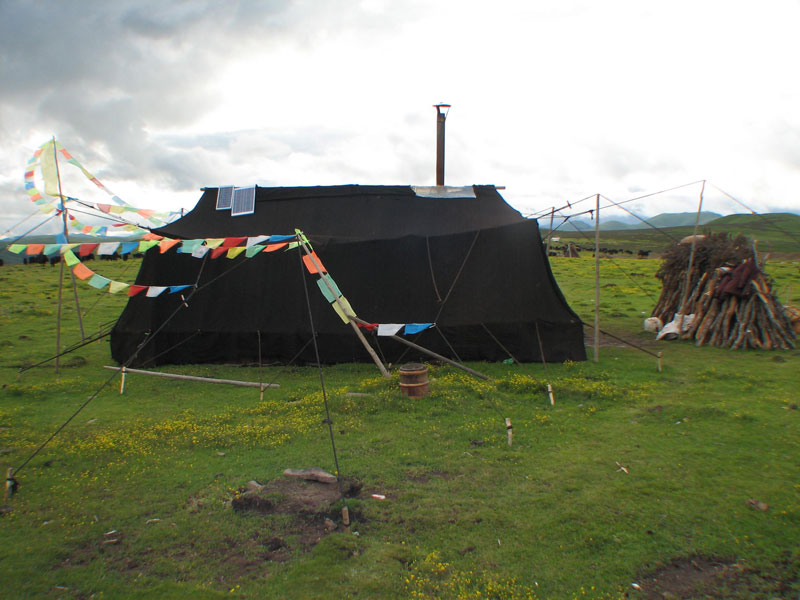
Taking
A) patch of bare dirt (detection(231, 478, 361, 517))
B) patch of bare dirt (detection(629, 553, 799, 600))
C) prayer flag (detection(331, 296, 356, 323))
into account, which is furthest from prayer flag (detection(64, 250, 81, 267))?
patch of bare dirt (detection(629, 553, 799, 600))

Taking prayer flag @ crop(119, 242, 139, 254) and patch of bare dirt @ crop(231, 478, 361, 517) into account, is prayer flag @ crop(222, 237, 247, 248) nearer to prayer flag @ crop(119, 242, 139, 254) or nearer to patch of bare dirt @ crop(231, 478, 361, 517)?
prayer flag @ crop(119, 242, 139, 254)

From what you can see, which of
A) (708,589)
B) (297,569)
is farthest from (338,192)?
(708,589)

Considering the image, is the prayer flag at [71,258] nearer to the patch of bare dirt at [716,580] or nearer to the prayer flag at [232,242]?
the prayer flag at [232,242]

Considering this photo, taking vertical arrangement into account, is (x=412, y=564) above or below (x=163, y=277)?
below

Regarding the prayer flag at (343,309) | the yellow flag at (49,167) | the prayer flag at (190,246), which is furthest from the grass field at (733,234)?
the yellow flag at (49,167)

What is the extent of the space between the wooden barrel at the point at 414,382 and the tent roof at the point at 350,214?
4.00 metres

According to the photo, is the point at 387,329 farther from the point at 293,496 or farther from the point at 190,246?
the point at 190,246

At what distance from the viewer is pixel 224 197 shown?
40.7 ft

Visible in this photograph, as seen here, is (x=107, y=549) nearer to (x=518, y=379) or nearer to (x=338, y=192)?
(x=518, y=379)

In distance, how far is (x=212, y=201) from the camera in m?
12.5

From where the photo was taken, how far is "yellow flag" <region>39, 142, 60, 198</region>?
32.6ft

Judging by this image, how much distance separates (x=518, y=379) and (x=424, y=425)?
2528 millimetres

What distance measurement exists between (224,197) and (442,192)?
515 centimetres

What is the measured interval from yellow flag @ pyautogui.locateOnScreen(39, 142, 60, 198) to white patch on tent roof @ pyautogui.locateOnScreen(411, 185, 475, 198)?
7.27m
